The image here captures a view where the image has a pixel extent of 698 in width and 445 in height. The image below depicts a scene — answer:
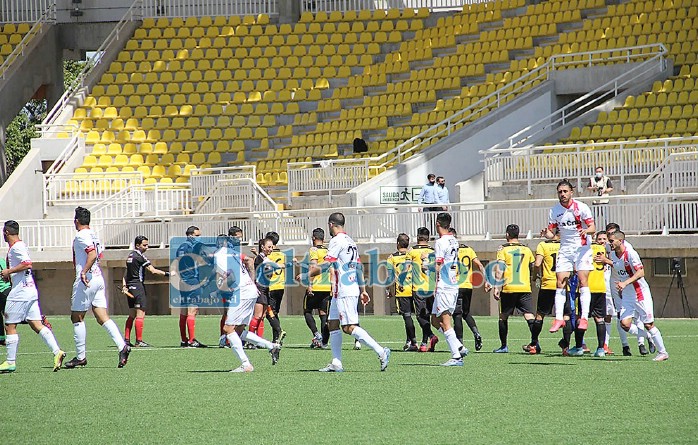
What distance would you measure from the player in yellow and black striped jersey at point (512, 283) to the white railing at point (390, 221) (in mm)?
7255

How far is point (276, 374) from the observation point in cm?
1413

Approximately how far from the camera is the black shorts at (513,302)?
56.1 ft

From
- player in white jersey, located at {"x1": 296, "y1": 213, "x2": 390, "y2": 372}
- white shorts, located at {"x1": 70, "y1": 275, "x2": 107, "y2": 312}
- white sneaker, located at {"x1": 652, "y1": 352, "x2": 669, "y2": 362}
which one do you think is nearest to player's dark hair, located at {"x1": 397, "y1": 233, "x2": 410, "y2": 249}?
player in white jersey, located at {"x1": 296, "y1": 213, "x2": 390, "y2": 372}

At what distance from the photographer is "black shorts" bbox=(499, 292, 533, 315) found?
1709 centimetres

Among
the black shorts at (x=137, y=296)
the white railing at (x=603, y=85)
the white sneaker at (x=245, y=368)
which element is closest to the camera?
the white sneaker at (x=245, y=368)

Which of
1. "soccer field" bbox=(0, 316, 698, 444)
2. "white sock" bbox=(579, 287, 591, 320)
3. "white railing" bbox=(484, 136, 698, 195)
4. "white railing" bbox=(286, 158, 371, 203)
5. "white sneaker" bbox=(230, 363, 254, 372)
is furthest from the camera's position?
"white railing" bbox=(286, 158, 371, 203)

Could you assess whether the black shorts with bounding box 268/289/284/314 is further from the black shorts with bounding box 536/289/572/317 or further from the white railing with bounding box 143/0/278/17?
the white railing with bounding box 143/0/278/17

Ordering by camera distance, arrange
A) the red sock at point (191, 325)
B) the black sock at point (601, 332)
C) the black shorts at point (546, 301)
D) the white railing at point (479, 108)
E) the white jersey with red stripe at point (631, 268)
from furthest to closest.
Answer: the white railing at point (479, 108) < the red sock at point (191, 325) < the black shorts at point (546, 301) < the black sock at point (601, 332) < the white jersey with red stripe at point (631, 268)

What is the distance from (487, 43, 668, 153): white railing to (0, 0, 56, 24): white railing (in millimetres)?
18110

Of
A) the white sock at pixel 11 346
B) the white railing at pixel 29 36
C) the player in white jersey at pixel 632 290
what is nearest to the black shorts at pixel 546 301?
the player in white jersey at pixel 632 290

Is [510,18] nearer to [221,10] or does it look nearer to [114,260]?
[221,10]

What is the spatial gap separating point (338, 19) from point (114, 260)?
14.6 meters

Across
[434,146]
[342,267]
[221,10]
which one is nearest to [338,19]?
[221,10]

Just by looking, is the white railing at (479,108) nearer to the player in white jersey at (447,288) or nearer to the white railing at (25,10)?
the white railing at (25,10)
